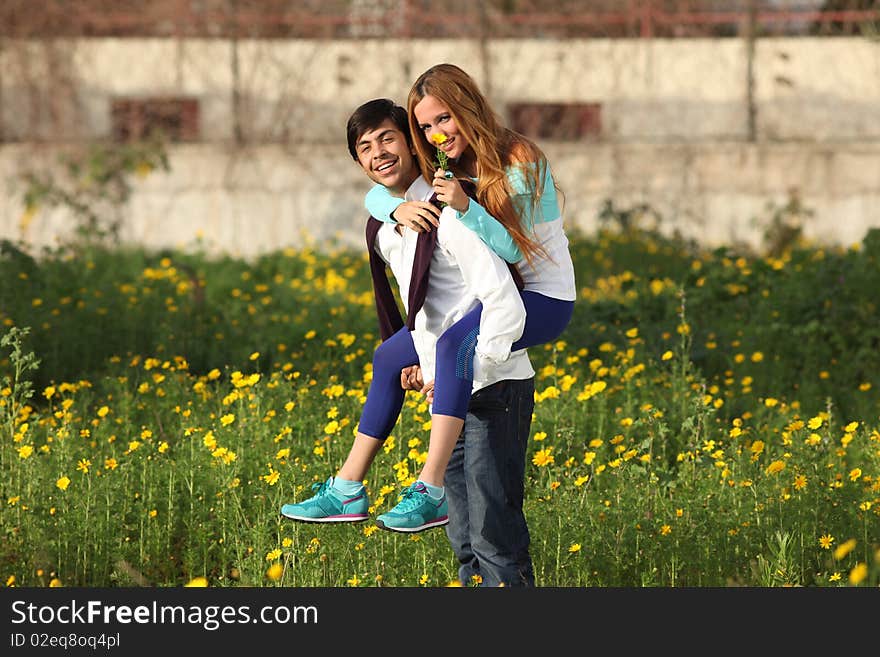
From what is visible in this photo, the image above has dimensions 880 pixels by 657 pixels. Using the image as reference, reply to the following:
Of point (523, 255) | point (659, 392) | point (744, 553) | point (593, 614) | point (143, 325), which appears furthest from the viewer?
point (143, 325)

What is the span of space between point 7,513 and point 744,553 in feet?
7.59

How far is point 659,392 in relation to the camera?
5.71m

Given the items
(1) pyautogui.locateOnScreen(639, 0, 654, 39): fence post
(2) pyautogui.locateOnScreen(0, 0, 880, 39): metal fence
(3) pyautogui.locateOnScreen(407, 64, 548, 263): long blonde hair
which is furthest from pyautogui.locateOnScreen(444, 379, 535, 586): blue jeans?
(1) pyautogui.locateOnScreen(639, 0, 654, 39): fence post

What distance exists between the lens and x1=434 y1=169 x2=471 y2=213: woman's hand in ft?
9.98

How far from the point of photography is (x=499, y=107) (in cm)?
1168

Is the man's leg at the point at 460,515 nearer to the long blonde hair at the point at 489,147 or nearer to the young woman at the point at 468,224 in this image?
the young woman at the point at 468,224

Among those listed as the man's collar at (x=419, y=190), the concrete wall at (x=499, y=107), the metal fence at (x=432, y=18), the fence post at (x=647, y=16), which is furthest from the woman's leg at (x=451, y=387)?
the fence post at (x=647, y=16)

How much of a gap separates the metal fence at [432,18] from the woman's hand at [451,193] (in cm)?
873

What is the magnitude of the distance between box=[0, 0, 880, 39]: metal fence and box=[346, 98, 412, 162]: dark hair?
27.7 feet

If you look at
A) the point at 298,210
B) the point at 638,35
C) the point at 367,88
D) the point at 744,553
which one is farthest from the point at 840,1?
the point at 744,553

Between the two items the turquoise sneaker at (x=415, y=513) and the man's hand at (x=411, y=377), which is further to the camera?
the man's hand at (x=411, y=377)

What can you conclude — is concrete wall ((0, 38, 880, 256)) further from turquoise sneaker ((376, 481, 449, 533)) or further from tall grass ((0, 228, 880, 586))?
turquoise sneaker ((376, 481, 449, 533))

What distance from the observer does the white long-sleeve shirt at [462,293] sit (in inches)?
120

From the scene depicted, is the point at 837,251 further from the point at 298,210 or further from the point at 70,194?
the point at 70,194
